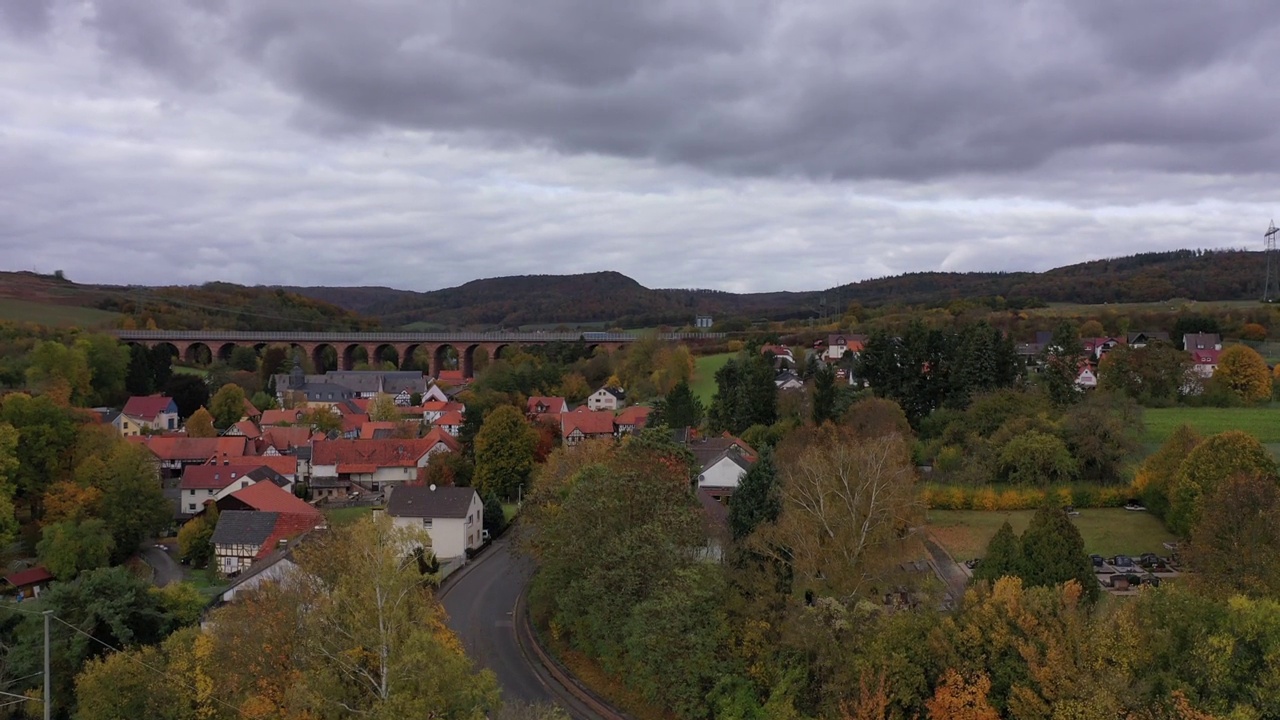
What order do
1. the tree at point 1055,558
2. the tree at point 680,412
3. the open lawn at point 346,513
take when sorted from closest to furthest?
the tree at point 1055,558, the open lawn at point 346,513, the tree at point 680,412

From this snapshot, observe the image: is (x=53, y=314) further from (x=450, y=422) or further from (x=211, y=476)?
(x=211, y=476)

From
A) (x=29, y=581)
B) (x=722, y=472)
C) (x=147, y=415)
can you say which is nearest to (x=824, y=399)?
(x=722, y=472)

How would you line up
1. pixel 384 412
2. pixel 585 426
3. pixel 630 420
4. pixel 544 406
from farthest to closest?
pixel 544 406
pixel 384 412
pixel 630 420
pixel 585 426

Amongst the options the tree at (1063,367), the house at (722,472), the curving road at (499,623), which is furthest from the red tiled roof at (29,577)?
the tree at (1063,367)

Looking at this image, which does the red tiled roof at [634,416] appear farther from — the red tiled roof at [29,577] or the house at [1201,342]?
the house at [1201,342]

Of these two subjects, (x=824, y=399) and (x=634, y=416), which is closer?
(x=824, y=399)

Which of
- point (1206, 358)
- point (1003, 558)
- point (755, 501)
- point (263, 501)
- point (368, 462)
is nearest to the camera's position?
point (1003, 558)

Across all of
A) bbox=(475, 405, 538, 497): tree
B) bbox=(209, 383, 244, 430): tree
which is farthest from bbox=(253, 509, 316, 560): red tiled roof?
bbox=(209, 383, 244, 430): tree
